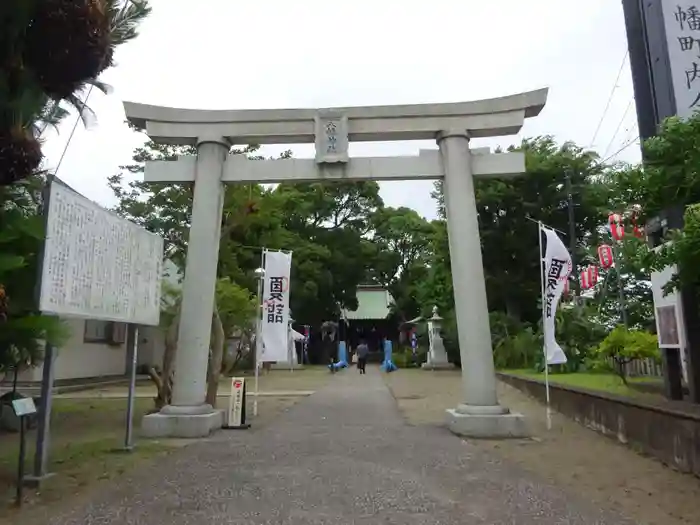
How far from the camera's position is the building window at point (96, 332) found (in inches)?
795

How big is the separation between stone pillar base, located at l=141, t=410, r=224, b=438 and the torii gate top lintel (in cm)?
480

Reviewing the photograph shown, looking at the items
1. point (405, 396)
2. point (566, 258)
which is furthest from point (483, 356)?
point (405, 396)

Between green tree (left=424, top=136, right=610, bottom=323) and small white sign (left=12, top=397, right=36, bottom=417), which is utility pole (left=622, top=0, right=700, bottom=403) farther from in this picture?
green tree (left=424, top=136, right=610, bottom=323)

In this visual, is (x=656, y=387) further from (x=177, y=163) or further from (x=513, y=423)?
(x=177, y=163)

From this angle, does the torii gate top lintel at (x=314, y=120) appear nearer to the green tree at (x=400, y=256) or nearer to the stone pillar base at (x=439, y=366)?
the stone pillar base at (x=439, y=366)

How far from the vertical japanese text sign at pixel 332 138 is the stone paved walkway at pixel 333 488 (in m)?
4.68

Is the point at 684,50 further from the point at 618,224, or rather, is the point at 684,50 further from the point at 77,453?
the point at 77,453

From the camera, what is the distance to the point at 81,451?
8.30m

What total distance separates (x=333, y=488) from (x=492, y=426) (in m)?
4.19

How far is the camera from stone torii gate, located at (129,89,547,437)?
32.9ft

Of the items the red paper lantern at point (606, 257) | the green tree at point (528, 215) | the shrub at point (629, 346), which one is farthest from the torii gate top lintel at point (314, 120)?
the green tree at point (528, 215)

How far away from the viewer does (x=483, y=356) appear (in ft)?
32.4

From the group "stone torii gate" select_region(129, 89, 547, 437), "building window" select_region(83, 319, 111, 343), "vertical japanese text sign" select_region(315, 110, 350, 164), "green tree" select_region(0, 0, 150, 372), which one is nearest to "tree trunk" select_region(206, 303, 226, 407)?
"stone torii gate" select_region(129, 89, 547, 437)

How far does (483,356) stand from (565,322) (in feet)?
40.0
